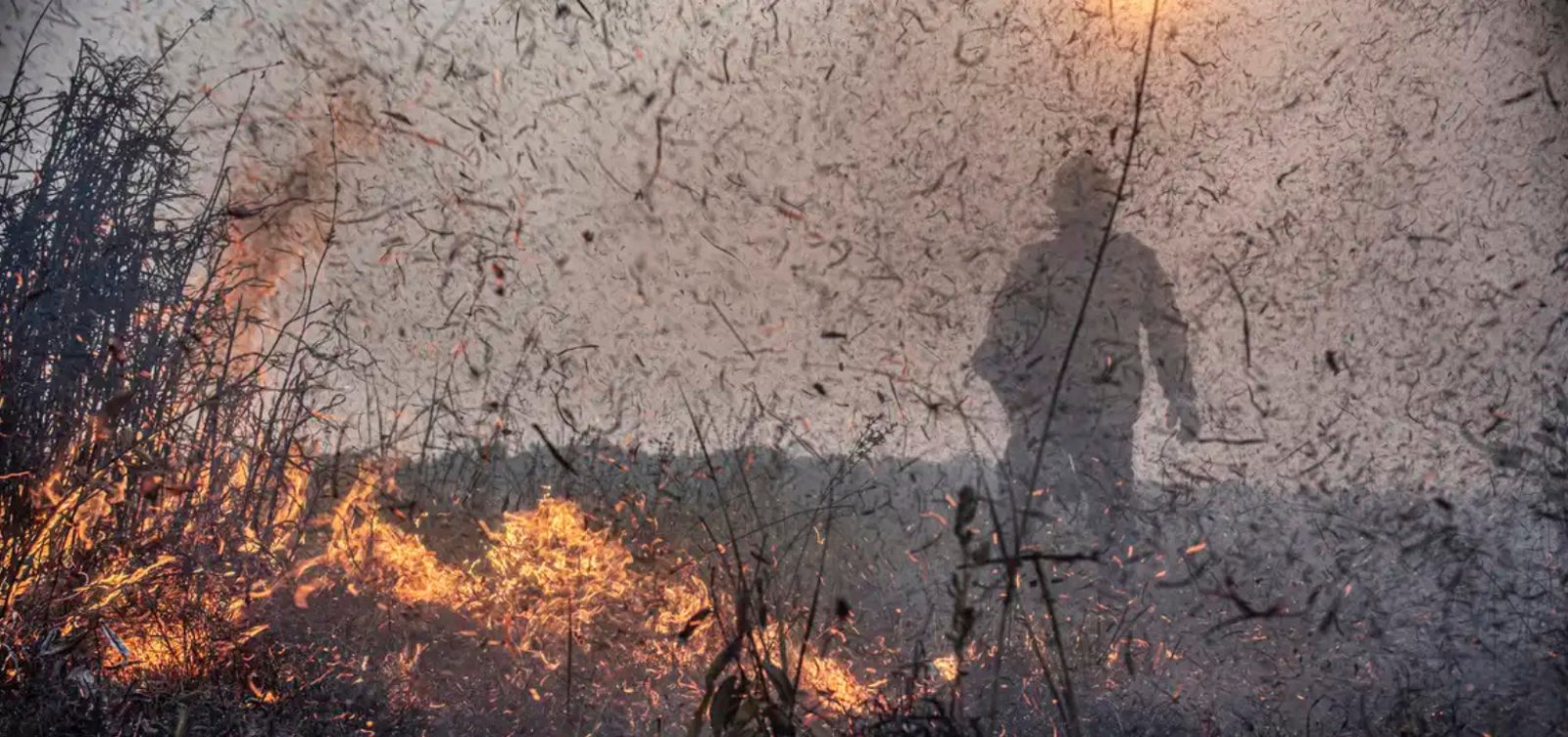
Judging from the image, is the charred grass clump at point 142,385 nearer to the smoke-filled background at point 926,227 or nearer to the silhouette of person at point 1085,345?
the smoke-filled background at point 926,227

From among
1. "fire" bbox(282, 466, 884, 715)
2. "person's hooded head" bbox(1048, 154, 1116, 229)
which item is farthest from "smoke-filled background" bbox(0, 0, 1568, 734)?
"fire" bbox(282, 466, 884, 715)

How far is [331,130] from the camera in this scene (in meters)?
2.17

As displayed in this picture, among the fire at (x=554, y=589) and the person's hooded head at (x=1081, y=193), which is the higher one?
the person's hooded head at (x=1081, y=193)

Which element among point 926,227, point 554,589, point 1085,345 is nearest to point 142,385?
point 554,589

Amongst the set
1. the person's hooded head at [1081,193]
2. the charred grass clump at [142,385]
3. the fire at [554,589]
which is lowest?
the fire at [554,589]

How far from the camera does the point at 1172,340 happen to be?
87.2 inches

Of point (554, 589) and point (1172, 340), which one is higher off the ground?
point (1172, 340)

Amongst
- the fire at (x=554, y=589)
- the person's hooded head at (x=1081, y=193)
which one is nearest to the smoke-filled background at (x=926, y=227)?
the person's hooded head at (x=1081, y=193)

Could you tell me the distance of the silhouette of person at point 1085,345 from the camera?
219 centimetres

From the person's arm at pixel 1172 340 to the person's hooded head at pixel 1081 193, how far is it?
0.15 m

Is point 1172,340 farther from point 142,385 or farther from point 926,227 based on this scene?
point 142,385

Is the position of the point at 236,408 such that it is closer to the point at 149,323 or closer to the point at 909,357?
the point at 149,323

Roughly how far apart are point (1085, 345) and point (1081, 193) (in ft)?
0.98

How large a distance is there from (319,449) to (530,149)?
710 mm
